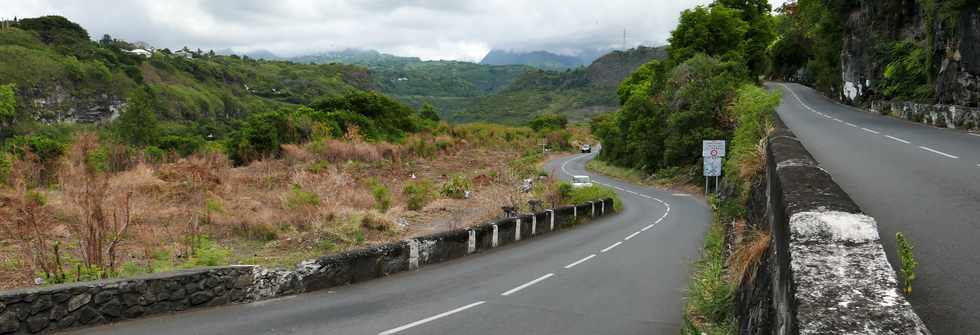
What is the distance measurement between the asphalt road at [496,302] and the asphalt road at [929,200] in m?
3.41

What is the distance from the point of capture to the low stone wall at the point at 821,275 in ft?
10.4

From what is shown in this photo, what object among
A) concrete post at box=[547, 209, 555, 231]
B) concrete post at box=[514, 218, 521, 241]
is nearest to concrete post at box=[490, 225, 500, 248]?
concrete post at box=[514, 218, 521, 241]

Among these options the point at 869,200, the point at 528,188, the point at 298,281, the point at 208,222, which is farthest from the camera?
Result: the point at 528,188

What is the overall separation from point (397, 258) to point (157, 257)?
4.80m

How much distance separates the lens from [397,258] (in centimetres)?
1274

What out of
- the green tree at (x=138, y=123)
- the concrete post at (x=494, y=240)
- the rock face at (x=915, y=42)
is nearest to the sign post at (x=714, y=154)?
the rock face at (x=915, y=42)

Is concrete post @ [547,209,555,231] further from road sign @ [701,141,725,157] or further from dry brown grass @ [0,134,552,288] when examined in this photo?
road sign @ [701,141,725,157]

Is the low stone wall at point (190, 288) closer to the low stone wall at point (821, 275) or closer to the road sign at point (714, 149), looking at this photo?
the low stone wall at point (821, 275)

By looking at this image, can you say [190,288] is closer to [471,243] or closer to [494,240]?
Result: [471,243]

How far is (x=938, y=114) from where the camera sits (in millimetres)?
23750

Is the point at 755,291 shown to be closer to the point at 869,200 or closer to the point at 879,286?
Answer: the point at 879,286

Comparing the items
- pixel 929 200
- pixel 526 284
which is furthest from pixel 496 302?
pixel 929 200

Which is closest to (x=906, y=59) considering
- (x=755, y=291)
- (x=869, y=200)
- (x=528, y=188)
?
(x=528, y=188)

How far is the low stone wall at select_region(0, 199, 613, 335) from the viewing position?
24.3 ft
